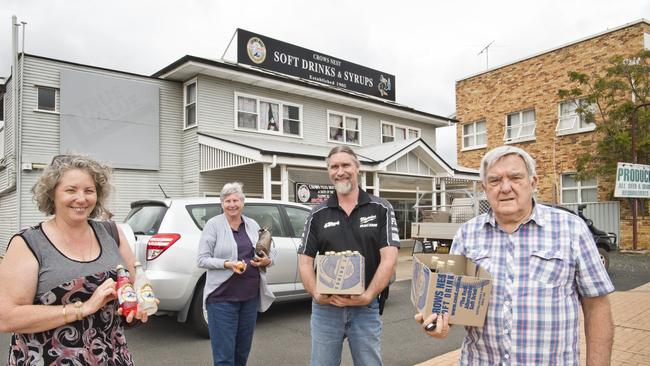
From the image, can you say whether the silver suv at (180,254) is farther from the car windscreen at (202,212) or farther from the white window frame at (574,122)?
the white window frame at (574,122)

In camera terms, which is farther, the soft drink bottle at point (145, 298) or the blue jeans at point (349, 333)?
the blue jeans at point (349, 333)

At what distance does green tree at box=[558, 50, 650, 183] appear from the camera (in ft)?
53.7

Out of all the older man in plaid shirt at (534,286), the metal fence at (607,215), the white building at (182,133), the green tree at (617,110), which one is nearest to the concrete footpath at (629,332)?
the older man in plaid shirt at (534,286)

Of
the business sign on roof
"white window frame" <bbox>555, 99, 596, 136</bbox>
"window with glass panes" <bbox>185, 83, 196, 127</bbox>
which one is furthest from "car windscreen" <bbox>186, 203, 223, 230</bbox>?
"white window frame" <bbox>555, 99, 596, 136</bbox>

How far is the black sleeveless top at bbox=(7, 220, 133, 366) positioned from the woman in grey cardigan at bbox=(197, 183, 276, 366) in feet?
4.60

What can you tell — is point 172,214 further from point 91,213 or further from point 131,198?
point 131,198

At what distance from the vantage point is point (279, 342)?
5.47m

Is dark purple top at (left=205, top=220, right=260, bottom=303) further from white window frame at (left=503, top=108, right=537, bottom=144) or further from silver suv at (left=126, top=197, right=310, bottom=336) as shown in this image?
white window frame at (left=503, top=108, right=537, bottom=144)

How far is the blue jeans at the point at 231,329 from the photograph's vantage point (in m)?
3.56

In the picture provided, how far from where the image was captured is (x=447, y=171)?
57.0 ft

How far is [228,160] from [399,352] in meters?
9.52

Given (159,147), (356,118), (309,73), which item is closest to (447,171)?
(356,118)

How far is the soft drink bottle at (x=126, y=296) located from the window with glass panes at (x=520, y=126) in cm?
2223

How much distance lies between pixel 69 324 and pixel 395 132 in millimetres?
19252
